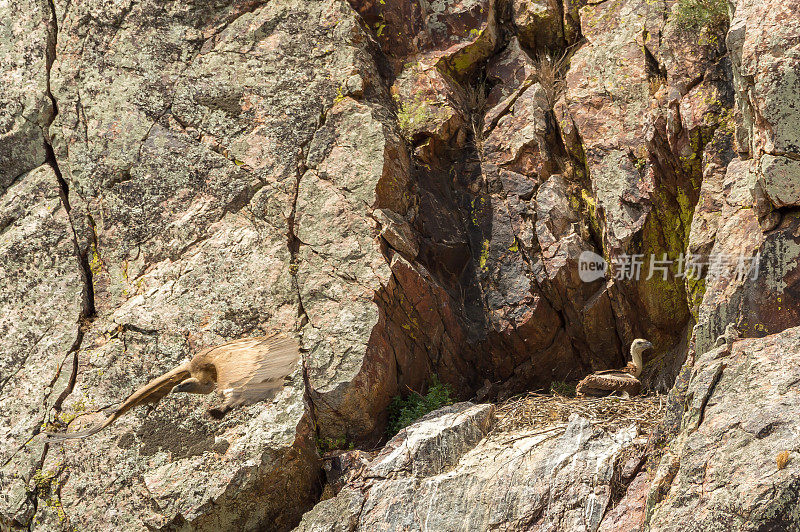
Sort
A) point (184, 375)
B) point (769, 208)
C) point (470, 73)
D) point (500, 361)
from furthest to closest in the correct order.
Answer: point (470, 73) → point (500, 361) → point (184, 375) → point (769, 208)

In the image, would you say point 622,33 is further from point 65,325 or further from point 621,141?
point 65,325

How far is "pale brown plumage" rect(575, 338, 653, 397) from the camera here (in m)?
6.55

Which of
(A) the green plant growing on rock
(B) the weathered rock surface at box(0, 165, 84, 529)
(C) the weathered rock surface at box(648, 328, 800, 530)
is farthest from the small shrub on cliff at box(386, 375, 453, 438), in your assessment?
(B) the weathered rock surface at box(0, 165, 84, 529)

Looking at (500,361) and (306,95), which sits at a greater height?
(306,95)

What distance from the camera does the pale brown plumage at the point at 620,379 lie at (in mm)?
6548

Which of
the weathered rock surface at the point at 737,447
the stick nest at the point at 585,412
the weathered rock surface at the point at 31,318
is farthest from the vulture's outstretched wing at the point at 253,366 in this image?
the weathered rock surface at the point at 737,447

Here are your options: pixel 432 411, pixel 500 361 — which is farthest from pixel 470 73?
pixel 432 411

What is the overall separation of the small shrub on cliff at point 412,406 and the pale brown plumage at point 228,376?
0.99 m

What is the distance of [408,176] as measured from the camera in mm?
7211

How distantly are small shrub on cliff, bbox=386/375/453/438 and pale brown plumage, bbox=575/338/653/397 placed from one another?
49.0 inches

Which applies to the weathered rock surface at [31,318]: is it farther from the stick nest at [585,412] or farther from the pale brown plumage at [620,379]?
the pale brown plumage at [620,379]

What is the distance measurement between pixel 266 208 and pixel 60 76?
8.81 feet

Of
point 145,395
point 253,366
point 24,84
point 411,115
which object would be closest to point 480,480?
point 253,366

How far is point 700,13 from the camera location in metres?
6.58
